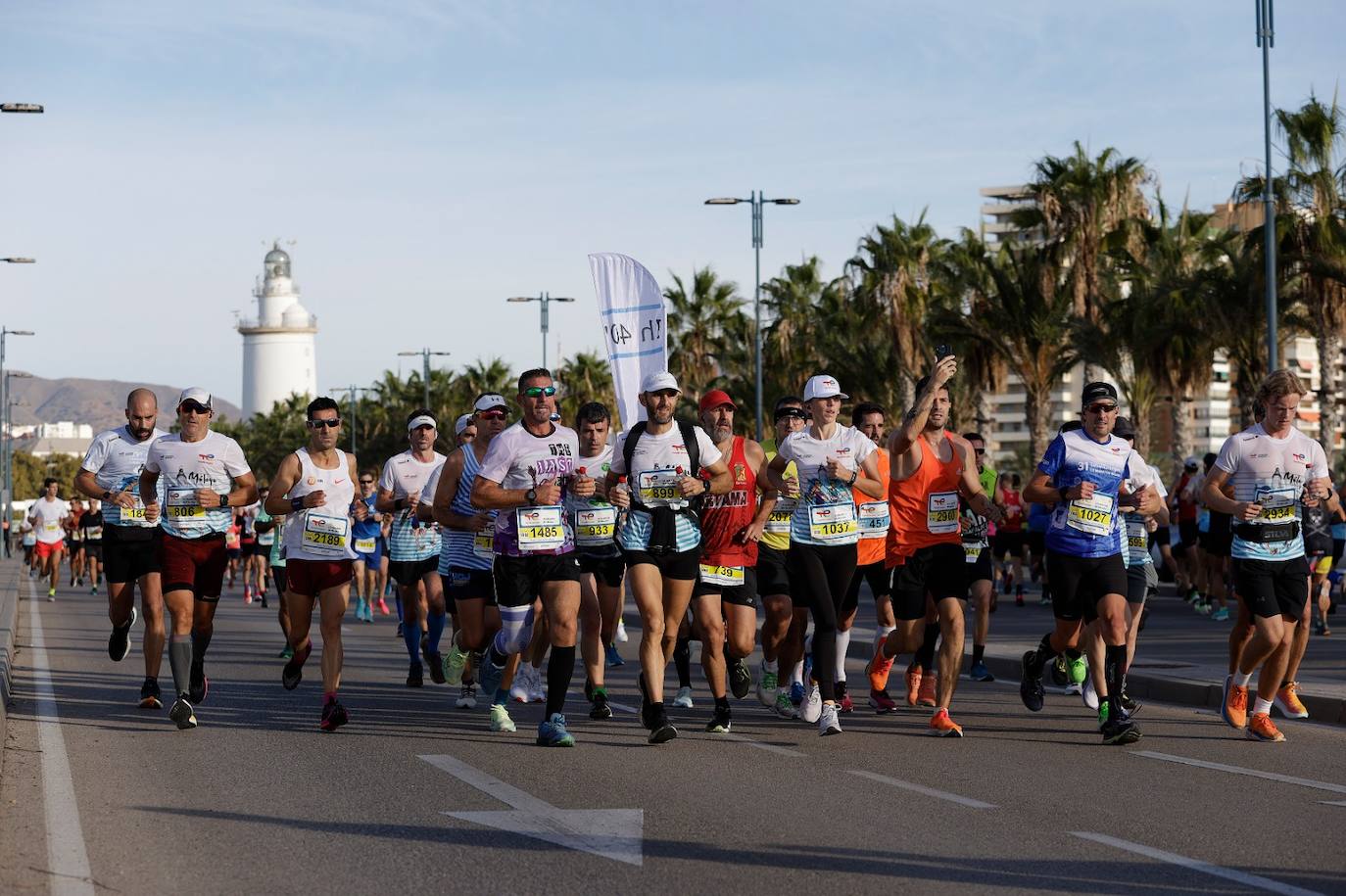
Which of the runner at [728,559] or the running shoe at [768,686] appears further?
the running shoe at [768,686]

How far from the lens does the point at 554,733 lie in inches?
436

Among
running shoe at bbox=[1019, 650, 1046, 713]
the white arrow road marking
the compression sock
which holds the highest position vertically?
the compression sock

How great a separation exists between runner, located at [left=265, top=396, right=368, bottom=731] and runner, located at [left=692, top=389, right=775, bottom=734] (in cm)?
220

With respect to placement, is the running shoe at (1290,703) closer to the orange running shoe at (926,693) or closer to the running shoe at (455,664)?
the orange running shoe at (926,693)

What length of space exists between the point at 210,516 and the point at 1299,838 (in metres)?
7.23

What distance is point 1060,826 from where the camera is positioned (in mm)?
8336

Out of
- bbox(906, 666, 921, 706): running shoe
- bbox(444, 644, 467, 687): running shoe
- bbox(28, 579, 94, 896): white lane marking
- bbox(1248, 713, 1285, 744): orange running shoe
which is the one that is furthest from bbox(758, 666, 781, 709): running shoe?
bbox(28, 579, 94, 896): white lane marking

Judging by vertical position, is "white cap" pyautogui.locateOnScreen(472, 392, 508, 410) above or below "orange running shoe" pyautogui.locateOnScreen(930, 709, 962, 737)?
above

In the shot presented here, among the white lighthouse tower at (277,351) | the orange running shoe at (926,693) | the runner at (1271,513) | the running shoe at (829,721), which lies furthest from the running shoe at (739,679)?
the white lighthouse tower at (277,351)

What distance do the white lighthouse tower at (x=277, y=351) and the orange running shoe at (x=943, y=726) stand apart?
160 m

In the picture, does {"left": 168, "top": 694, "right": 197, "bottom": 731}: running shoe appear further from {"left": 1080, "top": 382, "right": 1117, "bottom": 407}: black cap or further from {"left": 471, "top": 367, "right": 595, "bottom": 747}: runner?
{"left": 1080, "top": 382, "right": 1117, "bottom": 407}: black cap

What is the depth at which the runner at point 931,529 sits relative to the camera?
1205cm

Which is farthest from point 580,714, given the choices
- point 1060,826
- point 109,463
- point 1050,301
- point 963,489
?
point 1050,301

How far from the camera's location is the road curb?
1309 cm
